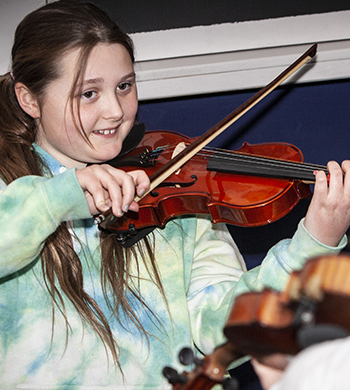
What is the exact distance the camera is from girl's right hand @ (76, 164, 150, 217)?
2.67 ft

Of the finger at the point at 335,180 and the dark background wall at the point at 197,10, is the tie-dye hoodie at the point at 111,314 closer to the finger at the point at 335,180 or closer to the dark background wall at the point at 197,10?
the finger at the point at 335,180

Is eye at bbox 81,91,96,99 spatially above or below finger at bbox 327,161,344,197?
above

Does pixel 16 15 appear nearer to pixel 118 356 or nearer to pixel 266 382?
pixel 118 356

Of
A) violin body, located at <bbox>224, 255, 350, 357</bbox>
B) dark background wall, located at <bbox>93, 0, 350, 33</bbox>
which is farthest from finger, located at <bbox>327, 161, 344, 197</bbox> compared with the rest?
dark background wall, located at <bbox>93, 0, 350, 33</bbox>

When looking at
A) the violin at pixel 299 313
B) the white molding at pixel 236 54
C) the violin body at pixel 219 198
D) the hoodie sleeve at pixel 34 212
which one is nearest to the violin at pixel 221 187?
the violin body at pixel 219 198

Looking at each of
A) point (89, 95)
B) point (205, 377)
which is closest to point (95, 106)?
point (89, 95)

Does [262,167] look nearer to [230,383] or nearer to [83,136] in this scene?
[83,136]

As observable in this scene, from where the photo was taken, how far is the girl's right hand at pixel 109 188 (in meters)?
0.81

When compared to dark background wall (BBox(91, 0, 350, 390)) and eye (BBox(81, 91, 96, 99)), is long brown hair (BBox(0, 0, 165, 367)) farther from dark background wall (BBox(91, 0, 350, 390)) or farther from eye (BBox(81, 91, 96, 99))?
dark background wall (BBox(91, 0, 350, 390))

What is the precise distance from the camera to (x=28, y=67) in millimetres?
1062

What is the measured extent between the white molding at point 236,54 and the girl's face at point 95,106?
1.11ft

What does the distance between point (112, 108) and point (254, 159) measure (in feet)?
1.03

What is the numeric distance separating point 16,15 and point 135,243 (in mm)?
787

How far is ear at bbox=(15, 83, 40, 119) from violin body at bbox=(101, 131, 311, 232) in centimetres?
28
